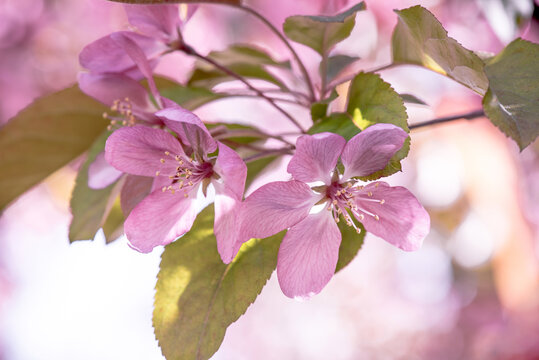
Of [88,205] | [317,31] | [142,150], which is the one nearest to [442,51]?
[317,31]

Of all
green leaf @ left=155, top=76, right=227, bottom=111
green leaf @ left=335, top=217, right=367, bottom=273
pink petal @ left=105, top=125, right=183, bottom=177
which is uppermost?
pink petal @ left=105, top=125, right=183, bottom=177

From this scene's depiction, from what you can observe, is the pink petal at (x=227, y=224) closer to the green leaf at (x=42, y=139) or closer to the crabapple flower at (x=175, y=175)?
the crabapple flower at (x=175, y=175)

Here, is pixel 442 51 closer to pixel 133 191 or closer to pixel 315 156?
pixel 315 156

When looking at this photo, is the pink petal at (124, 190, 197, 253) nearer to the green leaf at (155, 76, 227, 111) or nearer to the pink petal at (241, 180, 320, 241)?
the pink petal at (241, 180, 320, 241)

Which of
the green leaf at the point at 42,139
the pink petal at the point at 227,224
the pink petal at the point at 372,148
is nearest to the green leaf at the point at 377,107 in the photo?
the pink petal at the point at 372,148

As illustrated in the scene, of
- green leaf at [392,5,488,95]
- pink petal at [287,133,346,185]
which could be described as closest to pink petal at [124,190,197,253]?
pink petal at [287,133,346,185]

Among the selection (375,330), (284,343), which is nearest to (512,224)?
(375,330)
